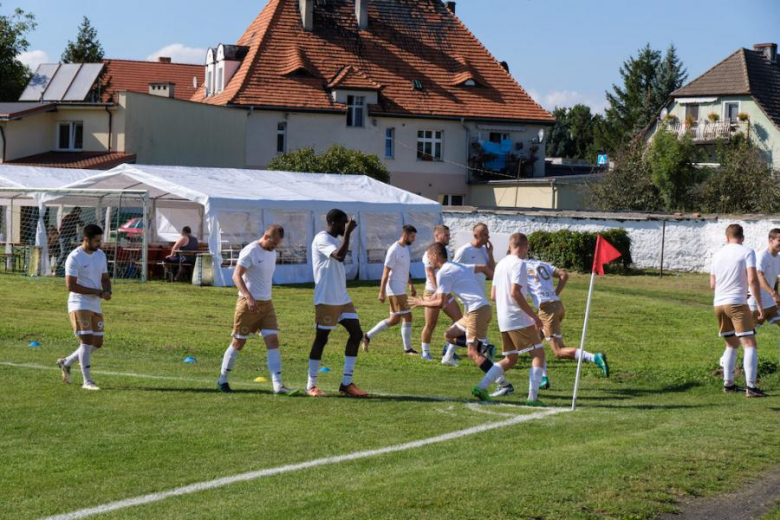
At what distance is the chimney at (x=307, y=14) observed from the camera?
5428cm

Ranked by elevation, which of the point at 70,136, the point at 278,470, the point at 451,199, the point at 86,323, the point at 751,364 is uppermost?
the point at 70,136

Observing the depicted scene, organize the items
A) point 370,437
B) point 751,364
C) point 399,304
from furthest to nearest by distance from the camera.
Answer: point 399,304 < point 751,364 < point 370,437

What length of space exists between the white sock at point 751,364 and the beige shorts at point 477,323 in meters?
2.93

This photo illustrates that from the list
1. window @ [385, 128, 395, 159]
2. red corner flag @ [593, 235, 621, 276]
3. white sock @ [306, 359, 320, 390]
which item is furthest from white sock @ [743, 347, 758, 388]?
window @ [385, 128, 395, 159]

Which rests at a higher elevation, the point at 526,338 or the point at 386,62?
the point at 386,62

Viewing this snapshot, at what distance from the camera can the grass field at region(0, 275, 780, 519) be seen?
295 inches

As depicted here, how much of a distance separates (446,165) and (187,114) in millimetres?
13093

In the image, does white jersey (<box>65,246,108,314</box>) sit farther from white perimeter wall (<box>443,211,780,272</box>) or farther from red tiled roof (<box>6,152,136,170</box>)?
red tiled roof (<box>6,152,136,170</box>)

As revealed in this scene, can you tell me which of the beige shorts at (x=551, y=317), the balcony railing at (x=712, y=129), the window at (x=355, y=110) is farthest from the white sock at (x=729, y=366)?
the balcony railing at (x=712, y=129)

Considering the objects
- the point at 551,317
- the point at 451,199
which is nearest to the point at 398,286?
the point at 551,317

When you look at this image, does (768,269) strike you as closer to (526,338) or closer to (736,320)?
(736,320)

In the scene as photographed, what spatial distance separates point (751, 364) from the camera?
508 inches

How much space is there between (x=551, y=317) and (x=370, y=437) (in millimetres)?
5023

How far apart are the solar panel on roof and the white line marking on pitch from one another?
47.2m
